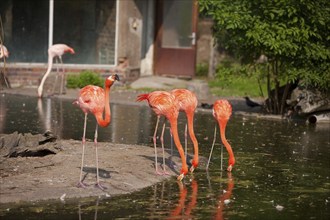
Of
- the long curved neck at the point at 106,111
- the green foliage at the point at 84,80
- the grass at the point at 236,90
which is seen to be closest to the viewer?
the long curved neck at the point at 106,111

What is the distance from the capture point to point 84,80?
2189 centimetres

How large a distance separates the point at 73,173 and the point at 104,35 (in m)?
13.7

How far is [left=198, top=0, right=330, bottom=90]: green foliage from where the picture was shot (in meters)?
16.7

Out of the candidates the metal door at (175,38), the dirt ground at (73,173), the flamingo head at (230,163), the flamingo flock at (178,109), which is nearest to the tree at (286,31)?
the dirt ground at (73,173)

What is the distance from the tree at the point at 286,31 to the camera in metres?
16.7

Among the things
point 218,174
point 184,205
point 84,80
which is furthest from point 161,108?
point 84,80

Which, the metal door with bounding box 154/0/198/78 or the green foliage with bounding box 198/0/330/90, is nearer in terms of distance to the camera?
the green foliage with bounding box 198/0/330/90

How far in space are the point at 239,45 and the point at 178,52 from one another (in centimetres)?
798

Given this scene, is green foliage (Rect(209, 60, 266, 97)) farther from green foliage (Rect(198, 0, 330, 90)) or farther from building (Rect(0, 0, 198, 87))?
building (Rect(0, 0, 198, 87))

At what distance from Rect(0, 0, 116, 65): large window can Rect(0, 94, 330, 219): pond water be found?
4315mm

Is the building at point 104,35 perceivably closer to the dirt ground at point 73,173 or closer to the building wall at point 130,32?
the building wall at point 130,32

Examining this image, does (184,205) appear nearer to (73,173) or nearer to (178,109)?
(73,173)

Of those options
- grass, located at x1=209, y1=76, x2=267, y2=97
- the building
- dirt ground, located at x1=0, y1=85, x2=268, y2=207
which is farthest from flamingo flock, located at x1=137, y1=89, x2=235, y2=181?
the building

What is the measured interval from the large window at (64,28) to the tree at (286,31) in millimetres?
6567
